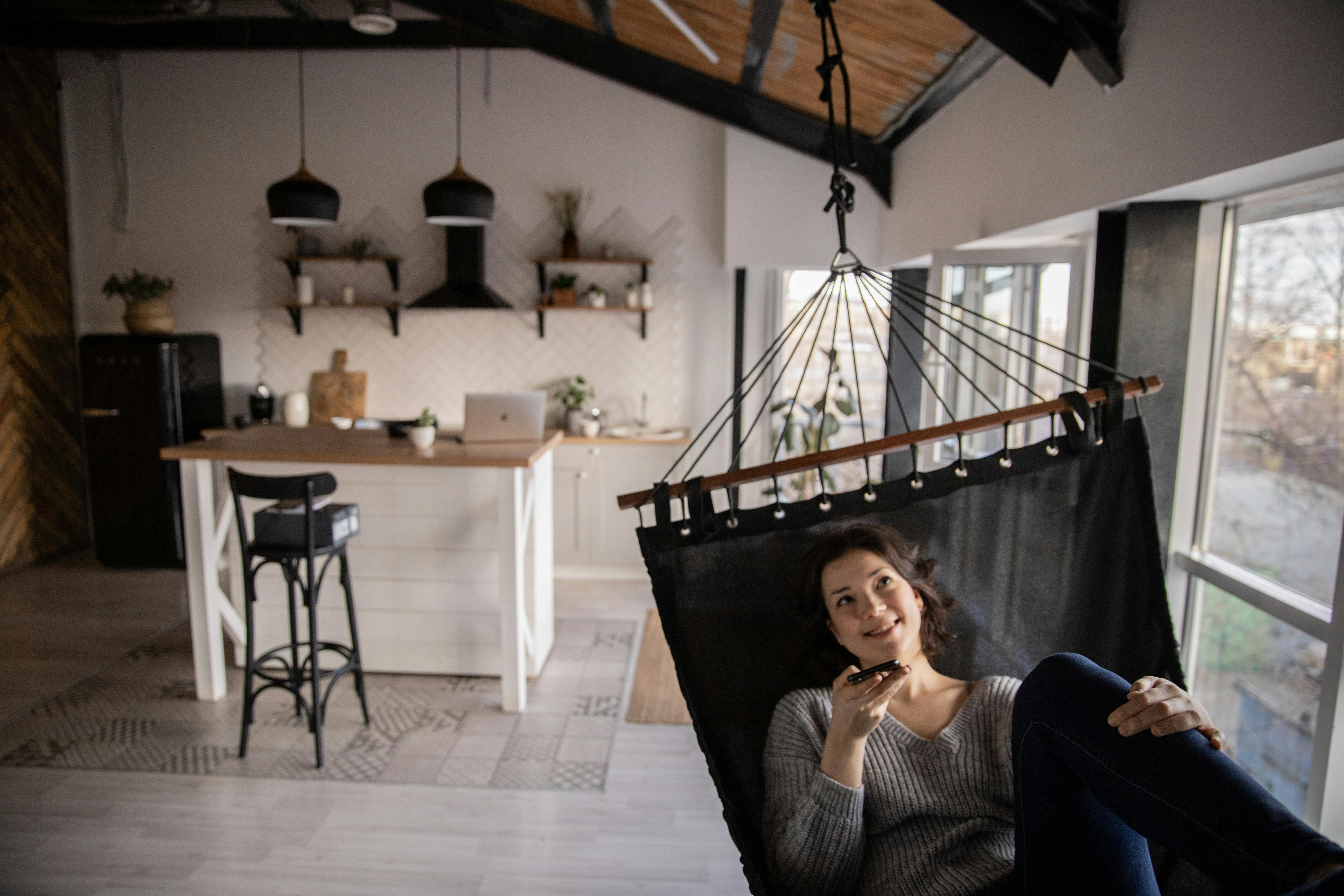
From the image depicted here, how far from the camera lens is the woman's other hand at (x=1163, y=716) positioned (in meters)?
1.25

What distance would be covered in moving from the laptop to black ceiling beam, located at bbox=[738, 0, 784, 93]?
1.80m

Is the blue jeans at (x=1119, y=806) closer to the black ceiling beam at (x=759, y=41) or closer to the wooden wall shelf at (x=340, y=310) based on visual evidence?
the black ceiling beam at (x=759, y=41)

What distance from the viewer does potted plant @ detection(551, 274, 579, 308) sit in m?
5.32

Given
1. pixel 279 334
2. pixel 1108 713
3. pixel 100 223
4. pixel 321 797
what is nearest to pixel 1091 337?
pixel 1108 713

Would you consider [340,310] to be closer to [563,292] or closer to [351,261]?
[351,261]

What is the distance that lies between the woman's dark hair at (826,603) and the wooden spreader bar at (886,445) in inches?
6.5

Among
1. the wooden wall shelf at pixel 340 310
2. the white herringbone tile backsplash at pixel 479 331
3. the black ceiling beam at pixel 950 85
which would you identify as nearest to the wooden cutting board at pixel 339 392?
the white herringbone tile backsplash at pixel 479 331

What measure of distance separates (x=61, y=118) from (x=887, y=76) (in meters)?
5.24

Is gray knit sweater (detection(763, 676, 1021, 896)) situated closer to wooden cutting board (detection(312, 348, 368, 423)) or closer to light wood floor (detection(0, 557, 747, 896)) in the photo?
light wood floor (detection(0, 557, 747, 896))

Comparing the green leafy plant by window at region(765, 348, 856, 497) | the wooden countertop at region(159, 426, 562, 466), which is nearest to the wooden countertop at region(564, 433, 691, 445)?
the green leafy plant by window at region(765, 348, 856, 497)

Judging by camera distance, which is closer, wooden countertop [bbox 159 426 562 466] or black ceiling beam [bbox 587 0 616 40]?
wooden countertop [bbox 159 426 562 466]

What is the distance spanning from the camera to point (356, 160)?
17.9 ft

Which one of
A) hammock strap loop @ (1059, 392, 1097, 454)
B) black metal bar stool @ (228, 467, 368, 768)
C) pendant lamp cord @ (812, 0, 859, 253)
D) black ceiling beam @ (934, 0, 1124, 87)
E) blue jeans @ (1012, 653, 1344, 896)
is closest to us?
blue jeans @ (1012, 653, 1344, 896)

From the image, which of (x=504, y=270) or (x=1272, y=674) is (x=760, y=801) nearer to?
(x=1272, y=674)
